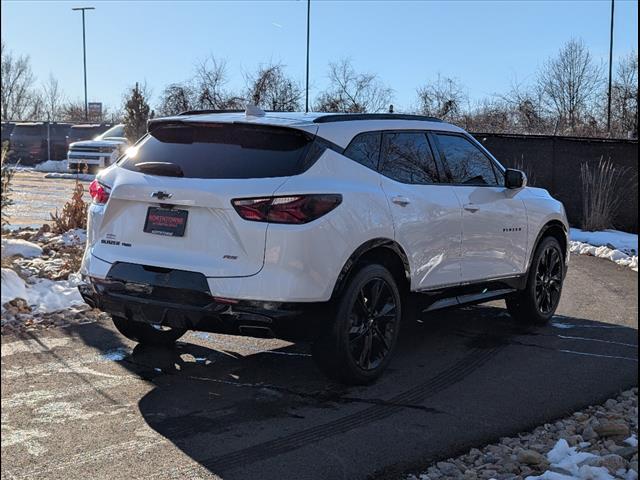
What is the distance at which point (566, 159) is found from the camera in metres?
15.1

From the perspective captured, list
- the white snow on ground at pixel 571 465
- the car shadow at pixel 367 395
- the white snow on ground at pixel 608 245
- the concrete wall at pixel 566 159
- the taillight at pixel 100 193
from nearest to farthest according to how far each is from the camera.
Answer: the white snow on ground at pixel 571 465, the car shadow at pixel 367 395, the taillight at pixel 100 193, the white snow on ground at pixel 608 245, the concrete wall at pixel 566 159

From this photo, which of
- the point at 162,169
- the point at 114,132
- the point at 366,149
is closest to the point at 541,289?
the point at 366,149

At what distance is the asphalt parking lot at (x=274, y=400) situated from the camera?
393cm

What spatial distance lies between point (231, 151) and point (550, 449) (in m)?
2.56

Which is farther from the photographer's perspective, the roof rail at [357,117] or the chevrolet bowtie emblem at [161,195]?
the roof rail at [357,117]

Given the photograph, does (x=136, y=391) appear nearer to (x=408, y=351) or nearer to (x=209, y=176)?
(x=209, y=176)

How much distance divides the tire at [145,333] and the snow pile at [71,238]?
320 centimetres

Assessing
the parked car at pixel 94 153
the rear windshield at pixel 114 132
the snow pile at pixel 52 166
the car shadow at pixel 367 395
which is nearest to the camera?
the car shadow at pixel 367 395

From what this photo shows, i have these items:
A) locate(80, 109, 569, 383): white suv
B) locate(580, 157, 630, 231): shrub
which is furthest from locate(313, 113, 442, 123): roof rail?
locate(580, 157, 630, 231): shrub

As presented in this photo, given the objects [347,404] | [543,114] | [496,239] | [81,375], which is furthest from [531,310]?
[543,114]

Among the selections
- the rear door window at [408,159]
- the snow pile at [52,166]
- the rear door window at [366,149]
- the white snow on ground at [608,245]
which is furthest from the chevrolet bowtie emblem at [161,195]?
the snow pile at [52,166]

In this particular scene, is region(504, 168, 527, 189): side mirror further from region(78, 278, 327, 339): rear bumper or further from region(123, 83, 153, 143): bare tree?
region(123, 83, 153, 143): bare tree

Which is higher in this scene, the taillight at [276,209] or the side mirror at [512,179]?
the side mirror at [512,179]

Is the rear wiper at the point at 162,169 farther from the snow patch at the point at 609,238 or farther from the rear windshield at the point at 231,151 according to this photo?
→ the snow patch at the point at 609,238
